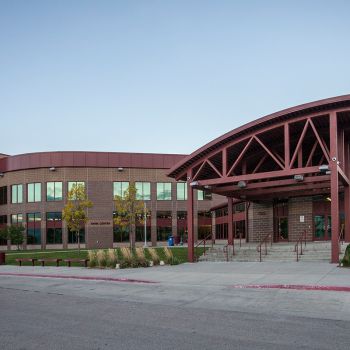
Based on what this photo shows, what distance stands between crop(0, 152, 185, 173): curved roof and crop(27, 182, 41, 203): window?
218cm

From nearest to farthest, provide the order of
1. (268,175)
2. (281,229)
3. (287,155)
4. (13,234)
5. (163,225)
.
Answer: (287,155)
(268,175)
(281,229)
(13,234)
(163,225)

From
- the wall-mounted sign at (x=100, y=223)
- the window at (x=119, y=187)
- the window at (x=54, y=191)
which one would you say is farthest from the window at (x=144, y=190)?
the window at (x=54, y=191)

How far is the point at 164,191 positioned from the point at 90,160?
9860 millimetres

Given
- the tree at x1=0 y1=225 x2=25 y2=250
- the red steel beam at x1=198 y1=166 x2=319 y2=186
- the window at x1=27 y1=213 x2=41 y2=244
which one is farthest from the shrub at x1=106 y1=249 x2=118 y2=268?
the window at x1=27 y1=213 x2=41 y2=244

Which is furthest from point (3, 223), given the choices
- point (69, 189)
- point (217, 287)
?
point (217, 287)

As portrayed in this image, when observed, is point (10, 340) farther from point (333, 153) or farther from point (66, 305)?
point (333, 153)

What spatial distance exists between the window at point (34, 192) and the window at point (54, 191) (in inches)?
50.3

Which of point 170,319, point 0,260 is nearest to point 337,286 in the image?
point 170,319

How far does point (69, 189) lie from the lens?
54.8 m

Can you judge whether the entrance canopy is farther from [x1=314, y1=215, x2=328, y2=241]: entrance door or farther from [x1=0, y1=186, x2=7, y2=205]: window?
[x1=0, y1=186, x2=7, y2=205]: window

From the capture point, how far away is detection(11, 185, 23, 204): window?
58031 mm

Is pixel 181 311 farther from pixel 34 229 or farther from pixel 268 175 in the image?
pixel 34 229

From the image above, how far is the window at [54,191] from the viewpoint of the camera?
55.8m

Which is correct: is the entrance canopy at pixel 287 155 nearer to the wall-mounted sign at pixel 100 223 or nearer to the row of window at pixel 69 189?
the row of window at pixel 69 189
